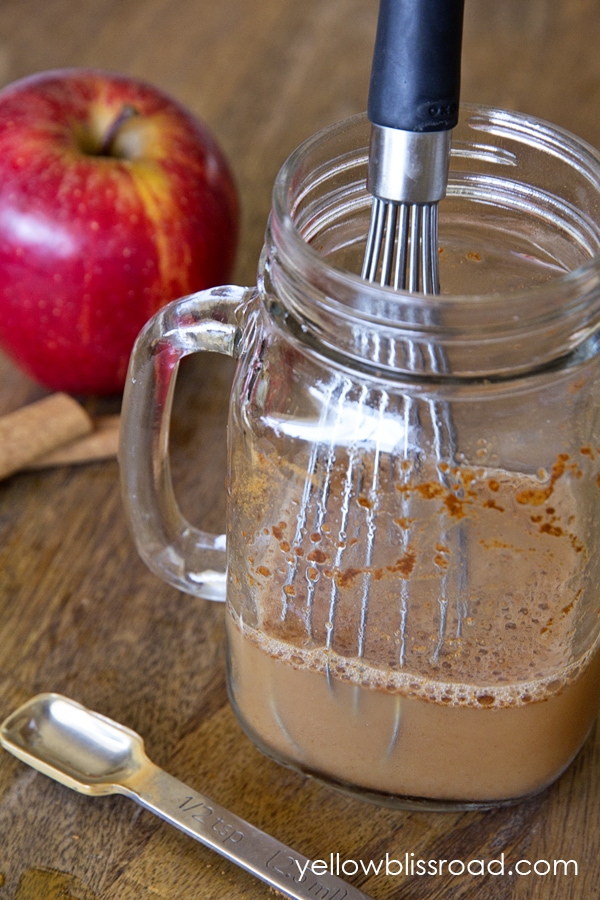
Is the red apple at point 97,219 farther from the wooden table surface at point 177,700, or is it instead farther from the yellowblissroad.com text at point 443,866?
the yellowblissroad.com text at point 443,866

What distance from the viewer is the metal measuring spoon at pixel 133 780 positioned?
0.43 metres

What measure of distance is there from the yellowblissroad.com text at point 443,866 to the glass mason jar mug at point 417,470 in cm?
3

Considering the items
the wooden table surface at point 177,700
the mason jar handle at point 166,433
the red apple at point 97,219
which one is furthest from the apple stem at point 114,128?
the mason jar handle at point 166,433

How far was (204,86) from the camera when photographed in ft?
3.10

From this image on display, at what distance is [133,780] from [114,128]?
1.36 ft

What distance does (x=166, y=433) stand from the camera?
498 mm

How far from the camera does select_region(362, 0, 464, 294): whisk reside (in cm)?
36

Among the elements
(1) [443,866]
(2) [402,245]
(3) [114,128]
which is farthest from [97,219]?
(1) [443,866]

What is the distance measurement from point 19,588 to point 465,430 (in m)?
0.30

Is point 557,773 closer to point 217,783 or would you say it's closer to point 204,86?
point 217,783

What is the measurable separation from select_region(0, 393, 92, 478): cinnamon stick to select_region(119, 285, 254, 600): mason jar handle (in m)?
0.13

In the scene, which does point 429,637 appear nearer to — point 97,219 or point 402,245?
point 402,245

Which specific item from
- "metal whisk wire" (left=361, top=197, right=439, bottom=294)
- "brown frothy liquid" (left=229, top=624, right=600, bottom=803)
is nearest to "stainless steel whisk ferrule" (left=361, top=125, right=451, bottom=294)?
"metal whisk wire" (left=361, top=197, right=439, bottom=294)

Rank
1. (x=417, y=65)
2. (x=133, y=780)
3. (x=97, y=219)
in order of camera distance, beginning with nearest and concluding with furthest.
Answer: (x=417, y=65) < (x=133, y=780) < (x=97, y=219)
